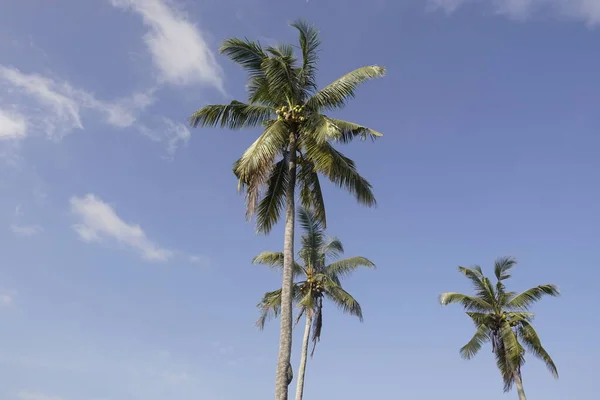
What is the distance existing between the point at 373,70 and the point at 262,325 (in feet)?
55.6

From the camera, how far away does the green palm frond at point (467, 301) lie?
31.9 meters

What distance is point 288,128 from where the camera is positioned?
1755 cm

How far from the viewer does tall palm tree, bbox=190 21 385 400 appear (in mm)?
16750

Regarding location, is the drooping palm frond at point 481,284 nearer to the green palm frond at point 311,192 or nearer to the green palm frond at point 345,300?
the green palm frond at point 345,300

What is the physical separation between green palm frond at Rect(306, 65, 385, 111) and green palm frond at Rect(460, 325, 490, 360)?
20.3m

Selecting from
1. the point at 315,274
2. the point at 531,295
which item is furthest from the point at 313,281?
the point at 531,295

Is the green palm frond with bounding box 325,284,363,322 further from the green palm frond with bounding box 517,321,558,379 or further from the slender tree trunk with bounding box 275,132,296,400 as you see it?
the slender tree trunk with bounding box 275,132,296,400

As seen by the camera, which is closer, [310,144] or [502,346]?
[310,144]

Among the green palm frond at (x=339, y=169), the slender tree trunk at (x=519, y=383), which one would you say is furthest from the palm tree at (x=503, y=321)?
the green palm frond at (x=339, y=169)

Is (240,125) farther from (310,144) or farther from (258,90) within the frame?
(310,144)

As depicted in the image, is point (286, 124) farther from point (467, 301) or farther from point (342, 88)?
point (467, 301)

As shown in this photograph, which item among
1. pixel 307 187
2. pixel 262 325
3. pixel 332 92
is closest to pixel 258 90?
pixel 332 92

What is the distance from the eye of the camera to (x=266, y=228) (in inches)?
733

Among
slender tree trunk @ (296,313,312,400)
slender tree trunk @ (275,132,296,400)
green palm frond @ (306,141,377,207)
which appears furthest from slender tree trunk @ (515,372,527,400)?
slender tree trunk @ (275,132,296,400)
